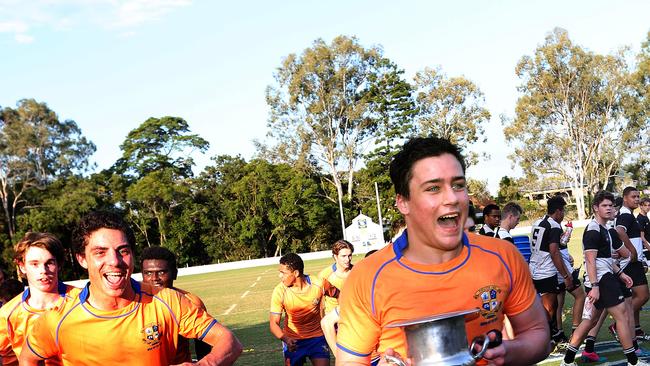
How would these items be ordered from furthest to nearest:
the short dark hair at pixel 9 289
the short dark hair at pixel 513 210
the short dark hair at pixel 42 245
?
the short dark hair at pixel 513 210 < the short dark hair at pixel 9 289 < the short dark hair at pixel 42 245

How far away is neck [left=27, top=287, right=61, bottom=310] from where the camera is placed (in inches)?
223

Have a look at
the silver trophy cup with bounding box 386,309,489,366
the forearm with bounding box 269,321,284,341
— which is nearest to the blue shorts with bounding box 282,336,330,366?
the forearm with bounding box 269,321,284,341

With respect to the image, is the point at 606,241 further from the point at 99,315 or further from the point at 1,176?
the point at 1,176

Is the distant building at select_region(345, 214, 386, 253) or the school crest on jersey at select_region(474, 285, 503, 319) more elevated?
the school crest on jersey at select_region(474, 285, 503, 319)

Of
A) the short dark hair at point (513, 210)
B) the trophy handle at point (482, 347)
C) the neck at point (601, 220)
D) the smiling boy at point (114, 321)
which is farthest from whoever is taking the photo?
the short dark hair at point (513, 210)

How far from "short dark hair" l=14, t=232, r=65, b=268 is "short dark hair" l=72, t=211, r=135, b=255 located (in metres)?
1.89

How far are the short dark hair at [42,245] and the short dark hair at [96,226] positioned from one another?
1.89m

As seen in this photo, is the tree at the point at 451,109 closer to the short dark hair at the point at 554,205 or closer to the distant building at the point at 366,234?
the distant building at the point at 366,234

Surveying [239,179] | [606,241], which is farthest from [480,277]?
[239,179]

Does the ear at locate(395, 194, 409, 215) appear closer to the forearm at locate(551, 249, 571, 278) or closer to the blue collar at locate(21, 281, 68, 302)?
the blue collar at locate(21, 281, 68, 302)

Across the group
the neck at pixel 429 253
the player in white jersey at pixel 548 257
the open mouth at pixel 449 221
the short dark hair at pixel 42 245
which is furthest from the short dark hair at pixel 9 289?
the player in white jersey at pixel 548 257

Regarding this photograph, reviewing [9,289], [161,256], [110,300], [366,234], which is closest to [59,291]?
[161,256]

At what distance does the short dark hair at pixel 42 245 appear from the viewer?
5.82m

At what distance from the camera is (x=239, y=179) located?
60.2 m
